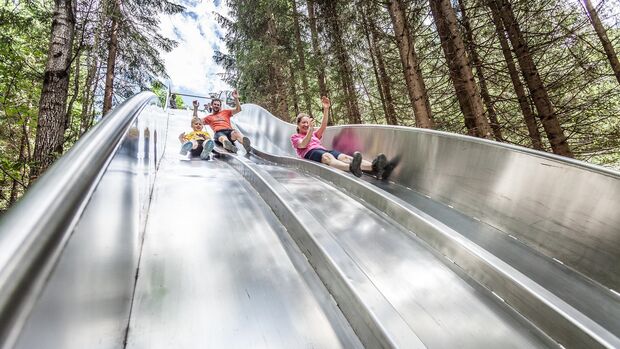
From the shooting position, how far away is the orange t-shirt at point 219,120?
23.8 ft

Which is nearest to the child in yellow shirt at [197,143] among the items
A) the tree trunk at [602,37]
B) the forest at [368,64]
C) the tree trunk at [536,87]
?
the forest at [368,64]

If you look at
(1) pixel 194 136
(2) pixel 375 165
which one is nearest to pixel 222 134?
(1) pixel 194 136

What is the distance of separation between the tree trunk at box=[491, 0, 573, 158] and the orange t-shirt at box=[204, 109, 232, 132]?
5.75 meters

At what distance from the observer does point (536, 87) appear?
5316mm

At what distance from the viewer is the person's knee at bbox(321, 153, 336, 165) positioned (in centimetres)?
438

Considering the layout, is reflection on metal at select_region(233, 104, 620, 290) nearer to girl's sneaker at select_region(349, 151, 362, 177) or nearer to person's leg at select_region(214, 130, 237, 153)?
girl's sneaker at select_region(349, 151, 362, 177)

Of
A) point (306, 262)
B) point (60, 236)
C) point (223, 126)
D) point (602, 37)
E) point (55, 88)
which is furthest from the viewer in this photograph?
point (223, 126)

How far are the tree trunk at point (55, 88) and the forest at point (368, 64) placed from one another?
1 centimetres

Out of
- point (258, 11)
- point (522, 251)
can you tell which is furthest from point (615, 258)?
point (258, 11)

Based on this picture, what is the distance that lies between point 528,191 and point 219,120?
6415 mm

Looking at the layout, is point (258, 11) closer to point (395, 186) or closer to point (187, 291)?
point (395, 186)

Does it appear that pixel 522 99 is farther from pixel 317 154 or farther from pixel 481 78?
pixel 317 154

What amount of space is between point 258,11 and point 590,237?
1064 cm

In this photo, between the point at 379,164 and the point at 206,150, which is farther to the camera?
the point at 206,150
